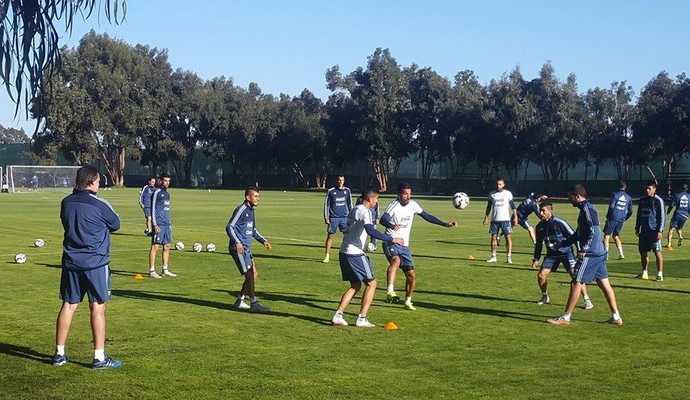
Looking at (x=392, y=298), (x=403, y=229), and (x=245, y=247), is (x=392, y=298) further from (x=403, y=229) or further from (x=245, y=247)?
(x=245, y=247)

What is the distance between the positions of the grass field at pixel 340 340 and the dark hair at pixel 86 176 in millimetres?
1887

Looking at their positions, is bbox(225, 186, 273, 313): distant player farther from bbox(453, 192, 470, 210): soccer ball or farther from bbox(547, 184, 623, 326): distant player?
bbox(453, 192, 470, 210): soccer ball

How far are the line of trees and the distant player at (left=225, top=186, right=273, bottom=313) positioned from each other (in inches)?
2077

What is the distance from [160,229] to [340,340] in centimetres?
761

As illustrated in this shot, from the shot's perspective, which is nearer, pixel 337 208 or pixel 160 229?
pixel 160 229

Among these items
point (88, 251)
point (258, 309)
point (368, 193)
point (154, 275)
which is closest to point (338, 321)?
point (258, 309)

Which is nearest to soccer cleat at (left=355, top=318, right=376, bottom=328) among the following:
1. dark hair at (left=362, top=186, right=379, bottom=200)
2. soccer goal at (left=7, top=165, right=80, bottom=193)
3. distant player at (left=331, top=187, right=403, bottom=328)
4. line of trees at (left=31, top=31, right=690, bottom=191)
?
distant player at (left=331, top=187, right=403, bottom=328)

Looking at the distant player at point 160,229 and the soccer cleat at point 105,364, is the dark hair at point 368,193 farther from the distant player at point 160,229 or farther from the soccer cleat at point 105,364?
the distant player at point 160,229

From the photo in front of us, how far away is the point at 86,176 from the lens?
904 cm

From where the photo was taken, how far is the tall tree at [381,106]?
294ft

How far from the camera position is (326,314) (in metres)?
13.1

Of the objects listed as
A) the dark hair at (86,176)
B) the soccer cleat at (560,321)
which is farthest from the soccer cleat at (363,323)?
the dark hair at (86,176)

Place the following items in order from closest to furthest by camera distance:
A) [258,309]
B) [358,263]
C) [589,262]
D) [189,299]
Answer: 1. [358,263]
2. [589,262]
3. [258,309]
4. [189,299]

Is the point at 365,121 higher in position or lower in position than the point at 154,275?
higher
